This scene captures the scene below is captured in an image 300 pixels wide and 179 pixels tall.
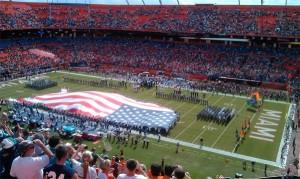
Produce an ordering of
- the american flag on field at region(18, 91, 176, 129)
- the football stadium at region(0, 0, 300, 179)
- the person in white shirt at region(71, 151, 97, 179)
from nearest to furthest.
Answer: the person in white shirt at region(71, 151, 97, 179) < the football stadium at region(0, 0, 300, 179) < the american flag on field at region(18, 91, 176, 129)

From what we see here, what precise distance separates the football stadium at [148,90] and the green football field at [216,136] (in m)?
0.08

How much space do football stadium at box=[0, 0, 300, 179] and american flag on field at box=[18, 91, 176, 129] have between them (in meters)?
0.09

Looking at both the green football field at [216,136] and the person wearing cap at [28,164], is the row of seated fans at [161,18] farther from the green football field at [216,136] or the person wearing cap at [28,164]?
the person wearing cap at [28,164]

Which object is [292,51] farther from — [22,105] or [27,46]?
[27,46]

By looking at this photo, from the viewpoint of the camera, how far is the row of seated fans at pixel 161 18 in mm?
43781

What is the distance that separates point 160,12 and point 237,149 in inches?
1353

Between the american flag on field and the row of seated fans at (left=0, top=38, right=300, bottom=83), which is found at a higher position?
the row of seated fans at (left=0, top=38, right=300, bottom=83)

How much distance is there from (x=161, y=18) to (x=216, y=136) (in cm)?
3086

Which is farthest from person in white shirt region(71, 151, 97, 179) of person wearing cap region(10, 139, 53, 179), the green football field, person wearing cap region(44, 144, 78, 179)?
the green football field

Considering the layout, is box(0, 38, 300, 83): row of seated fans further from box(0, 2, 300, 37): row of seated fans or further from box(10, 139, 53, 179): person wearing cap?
box(10, 139, 53, 179): person wearing cap

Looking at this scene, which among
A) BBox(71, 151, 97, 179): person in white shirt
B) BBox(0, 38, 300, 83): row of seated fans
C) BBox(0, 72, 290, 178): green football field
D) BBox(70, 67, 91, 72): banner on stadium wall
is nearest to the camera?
BBox(71, 151, 97, 179): person in white shirt

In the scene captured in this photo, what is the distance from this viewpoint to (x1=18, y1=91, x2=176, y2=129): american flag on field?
2400 cm

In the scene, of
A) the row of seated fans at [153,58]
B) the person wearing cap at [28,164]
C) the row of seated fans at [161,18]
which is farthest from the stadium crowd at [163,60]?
the person wearing cap at [28,164]

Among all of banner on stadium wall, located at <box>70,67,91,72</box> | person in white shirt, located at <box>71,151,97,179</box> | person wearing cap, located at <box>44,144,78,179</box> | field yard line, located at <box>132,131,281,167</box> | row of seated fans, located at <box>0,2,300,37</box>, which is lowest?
field yard line, located at <box>132,131,281,167</box>
